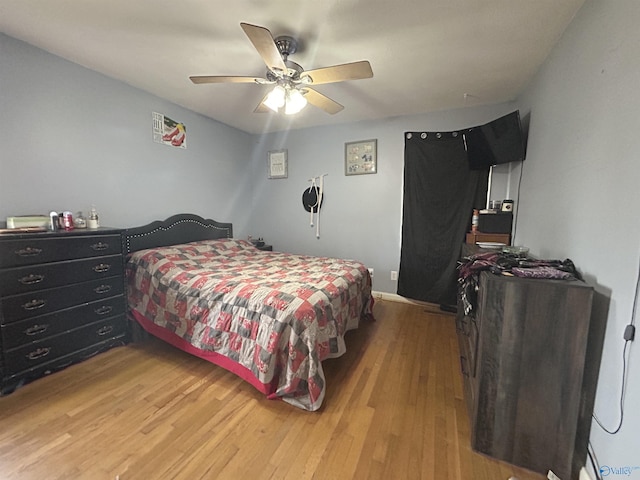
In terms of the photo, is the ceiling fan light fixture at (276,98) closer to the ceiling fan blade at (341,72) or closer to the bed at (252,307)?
the ceiling fan blade at (341,72)

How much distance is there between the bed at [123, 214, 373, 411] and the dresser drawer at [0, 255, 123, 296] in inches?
10.9

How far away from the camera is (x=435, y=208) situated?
3.26 m

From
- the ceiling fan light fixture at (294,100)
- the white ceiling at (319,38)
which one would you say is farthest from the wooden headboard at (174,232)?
the ceiling fan light fixture at (294,100)

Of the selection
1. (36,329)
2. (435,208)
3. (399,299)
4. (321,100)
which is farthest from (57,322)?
(435,208)

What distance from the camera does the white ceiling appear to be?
158 cm

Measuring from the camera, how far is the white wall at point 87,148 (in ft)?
6.51

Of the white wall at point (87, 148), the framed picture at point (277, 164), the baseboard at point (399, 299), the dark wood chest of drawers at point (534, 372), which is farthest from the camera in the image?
the framed picture at point (277, 164)

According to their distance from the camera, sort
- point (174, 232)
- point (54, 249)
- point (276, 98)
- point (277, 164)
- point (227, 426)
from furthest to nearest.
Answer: point (277, 164), point (174, 232), point (276, 98), point (54, 249), point (227, 426)

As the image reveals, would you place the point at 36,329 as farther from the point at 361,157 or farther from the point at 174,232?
the point at 361,157

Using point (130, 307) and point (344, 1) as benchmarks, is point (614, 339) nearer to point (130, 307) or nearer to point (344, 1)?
point (344, 1)

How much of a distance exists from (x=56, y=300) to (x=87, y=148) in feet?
4.44

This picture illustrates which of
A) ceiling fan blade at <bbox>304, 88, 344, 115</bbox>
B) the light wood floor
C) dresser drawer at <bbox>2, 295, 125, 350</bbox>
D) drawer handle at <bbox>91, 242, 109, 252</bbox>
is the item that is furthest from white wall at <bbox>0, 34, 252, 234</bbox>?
ceiling fan blade at <bbox>304, 88, 344, 115</bbox>

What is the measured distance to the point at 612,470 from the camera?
1031mm

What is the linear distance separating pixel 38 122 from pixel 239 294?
2.11 meters
